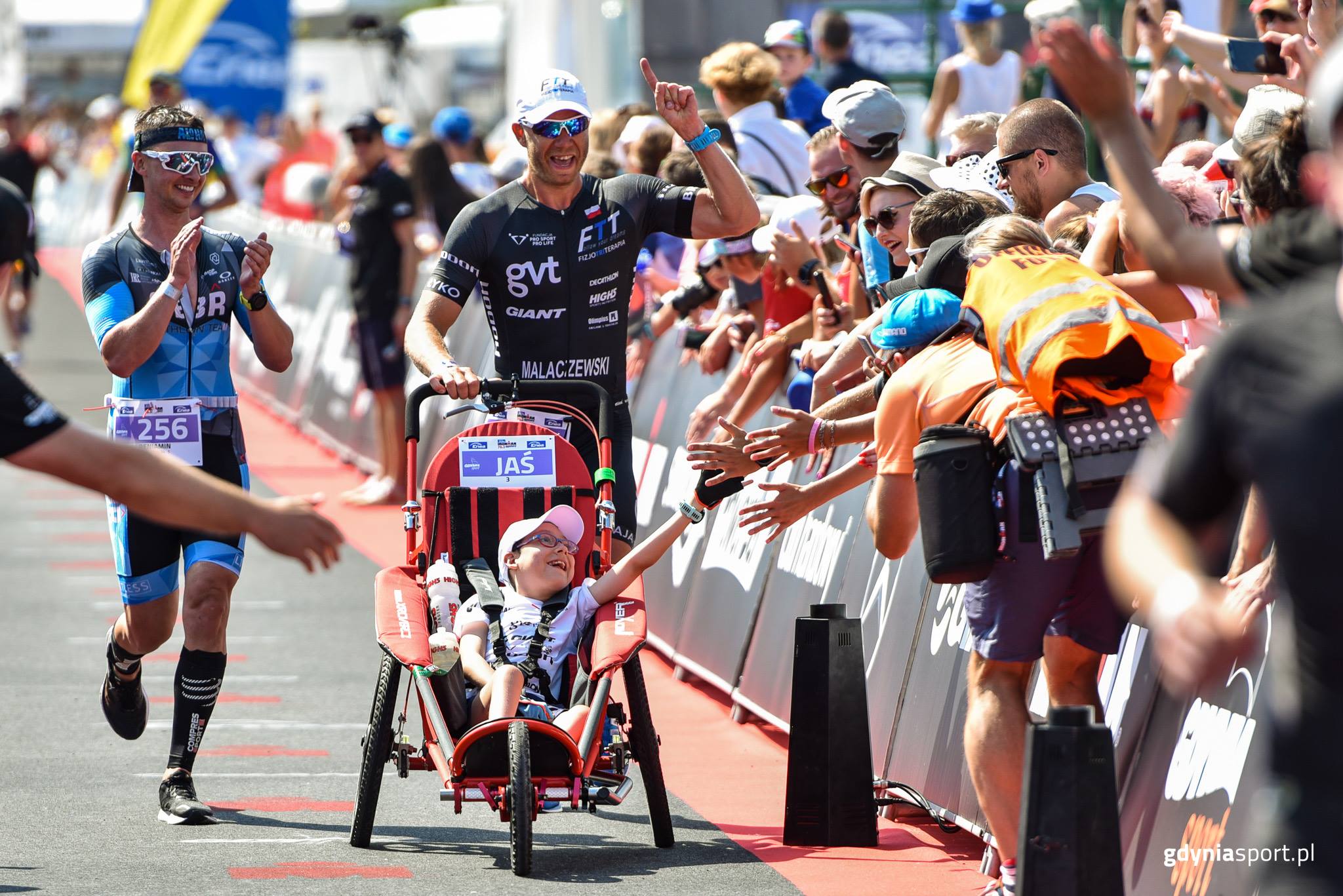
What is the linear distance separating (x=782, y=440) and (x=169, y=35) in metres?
26.6

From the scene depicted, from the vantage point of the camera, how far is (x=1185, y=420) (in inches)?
115

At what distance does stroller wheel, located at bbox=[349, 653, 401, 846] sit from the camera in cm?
611

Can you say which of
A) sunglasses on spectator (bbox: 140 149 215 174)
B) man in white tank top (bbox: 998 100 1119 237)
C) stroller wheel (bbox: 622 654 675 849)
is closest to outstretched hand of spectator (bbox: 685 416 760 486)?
stroller wheel (bbox: 622 654 675 849)

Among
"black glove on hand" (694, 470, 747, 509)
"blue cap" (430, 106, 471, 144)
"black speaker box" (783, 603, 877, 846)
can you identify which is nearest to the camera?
"black glove on hand" (694, 470, 747, 509)

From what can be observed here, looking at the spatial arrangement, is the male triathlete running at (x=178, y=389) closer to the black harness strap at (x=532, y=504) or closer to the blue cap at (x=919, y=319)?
the black harness strap at (x=532, y=504)

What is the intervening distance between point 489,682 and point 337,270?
476 inches

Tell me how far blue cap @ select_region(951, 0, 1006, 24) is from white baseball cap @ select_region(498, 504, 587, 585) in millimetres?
6689

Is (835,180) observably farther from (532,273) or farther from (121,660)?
(121,660)


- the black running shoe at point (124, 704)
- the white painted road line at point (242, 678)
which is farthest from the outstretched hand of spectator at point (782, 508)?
the white painted road line at point (242, 678)

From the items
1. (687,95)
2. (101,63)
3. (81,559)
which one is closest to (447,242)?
(687,95)

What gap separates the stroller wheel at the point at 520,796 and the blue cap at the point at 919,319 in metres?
1.53

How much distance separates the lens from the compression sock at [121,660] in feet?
23.0

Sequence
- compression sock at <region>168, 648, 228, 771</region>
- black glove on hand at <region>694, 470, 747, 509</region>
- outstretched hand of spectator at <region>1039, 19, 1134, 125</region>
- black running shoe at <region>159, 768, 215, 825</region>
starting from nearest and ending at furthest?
outstretched hand of spectator at <region>1039, 19, 1134, 125</region>
black glove on hand at <region>694, 470, 747, 509</region>
black running shoe at <region>159, 768, 215, 825</region>
compression sock at <region>168, 648, 228, 771</region>

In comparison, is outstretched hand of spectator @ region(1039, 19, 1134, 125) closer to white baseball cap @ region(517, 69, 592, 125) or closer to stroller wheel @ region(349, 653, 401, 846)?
stroller wheel @ region(349, 653, 401, 846)
